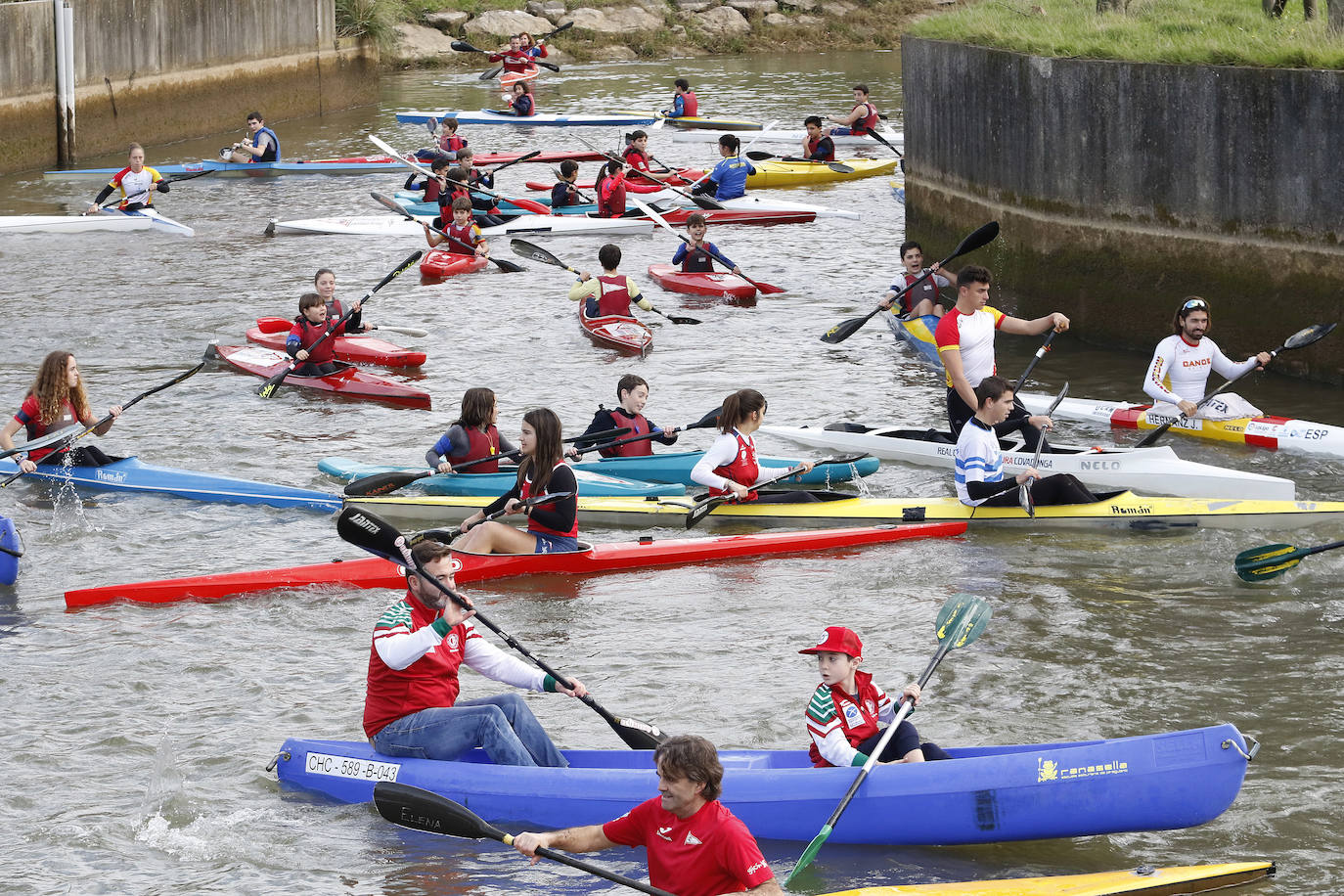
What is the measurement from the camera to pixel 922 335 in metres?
14.6

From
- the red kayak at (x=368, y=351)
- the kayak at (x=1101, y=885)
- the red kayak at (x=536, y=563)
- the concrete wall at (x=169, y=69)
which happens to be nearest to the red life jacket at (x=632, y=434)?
the red kayak at (x=536, y=563)

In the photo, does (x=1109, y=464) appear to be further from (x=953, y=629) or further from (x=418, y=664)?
(x=418, y=664)

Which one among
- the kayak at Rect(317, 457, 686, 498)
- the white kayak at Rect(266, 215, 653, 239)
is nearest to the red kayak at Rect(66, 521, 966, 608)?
the kayak at Rect(317, 457, 686, 498)

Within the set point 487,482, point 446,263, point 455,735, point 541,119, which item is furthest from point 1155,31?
point 541,119

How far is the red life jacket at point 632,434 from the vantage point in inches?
424

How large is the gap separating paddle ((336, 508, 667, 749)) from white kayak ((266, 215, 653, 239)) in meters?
13.8

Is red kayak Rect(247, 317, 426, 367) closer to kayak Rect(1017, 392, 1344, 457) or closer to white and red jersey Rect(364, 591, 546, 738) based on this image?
kayak Rect(1017, 392, 1344, 457)

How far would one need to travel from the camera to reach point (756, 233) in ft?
68.8

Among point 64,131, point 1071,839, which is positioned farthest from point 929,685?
point 64,131

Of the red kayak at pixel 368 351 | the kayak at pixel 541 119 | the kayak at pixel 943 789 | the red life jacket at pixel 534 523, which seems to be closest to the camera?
the kayak at pixel 943 789

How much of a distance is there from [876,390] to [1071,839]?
7.86m

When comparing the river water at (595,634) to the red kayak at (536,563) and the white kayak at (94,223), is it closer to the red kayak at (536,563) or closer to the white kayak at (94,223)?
the red kayak at (536,563)

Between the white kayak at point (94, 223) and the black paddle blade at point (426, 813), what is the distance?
16.4 meters

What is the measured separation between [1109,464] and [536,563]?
4.19m
